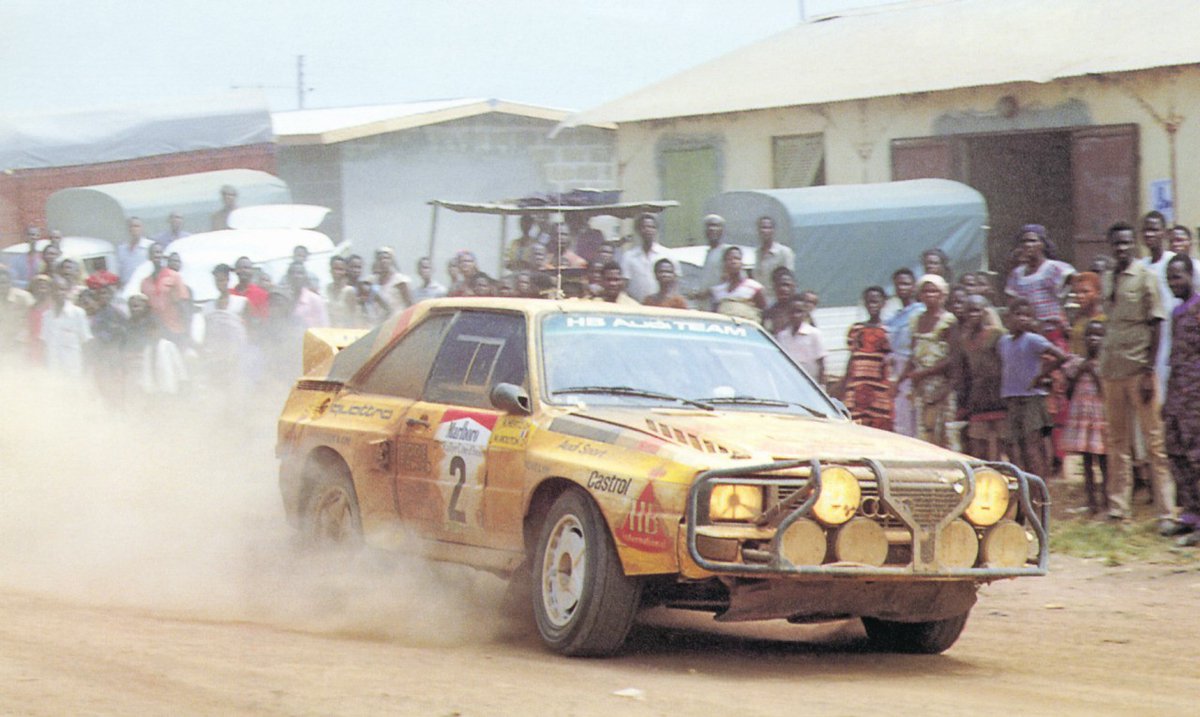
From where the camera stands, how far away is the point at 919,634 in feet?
25.2

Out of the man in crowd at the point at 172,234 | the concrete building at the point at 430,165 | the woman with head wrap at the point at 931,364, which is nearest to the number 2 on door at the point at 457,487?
the woman with head wrap at the point at 931,364

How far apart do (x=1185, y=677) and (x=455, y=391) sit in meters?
3.47

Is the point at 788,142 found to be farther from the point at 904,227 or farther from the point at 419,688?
the point at 419,688

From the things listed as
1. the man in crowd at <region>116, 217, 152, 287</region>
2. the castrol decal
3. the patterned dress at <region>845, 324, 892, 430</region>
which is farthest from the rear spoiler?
the man in crowd at <region>116, 217, 152, 287</region>

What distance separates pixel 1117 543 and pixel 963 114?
33.6 feet

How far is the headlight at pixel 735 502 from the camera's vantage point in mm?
6789

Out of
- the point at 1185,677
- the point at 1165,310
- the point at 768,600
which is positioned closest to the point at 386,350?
the point at 768,600

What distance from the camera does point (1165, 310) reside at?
11414 mm

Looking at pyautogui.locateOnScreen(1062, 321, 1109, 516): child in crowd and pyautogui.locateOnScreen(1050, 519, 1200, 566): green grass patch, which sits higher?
pyautogui.locateOnScreen(1062, 321, 1109, 516): child in crowd

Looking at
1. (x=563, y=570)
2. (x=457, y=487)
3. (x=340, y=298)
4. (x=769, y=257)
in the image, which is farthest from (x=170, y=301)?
(x=563, y=570)

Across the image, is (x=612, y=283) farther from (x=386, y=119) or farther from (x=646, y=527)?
(x=386, y=119)

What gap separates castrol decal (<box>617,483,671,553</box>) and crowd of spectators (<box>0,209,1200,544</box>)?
265cm

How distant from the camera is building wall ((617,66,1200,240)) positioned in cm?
1803

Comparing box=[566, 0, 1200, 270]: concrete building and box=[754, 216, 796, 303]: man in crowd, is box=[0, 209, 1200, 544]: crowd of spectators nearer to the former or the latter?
box=[754, 216, 796, 303]: man in crowd
